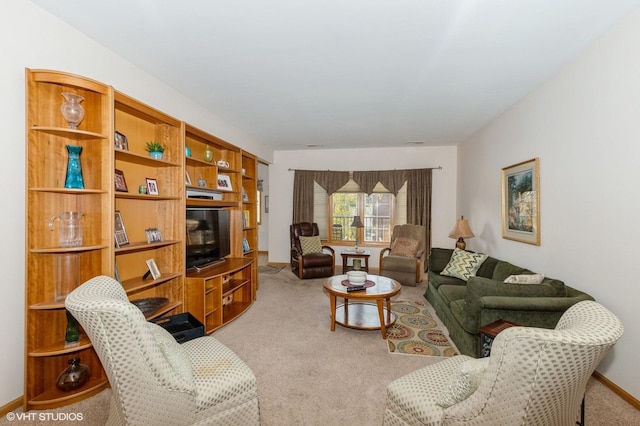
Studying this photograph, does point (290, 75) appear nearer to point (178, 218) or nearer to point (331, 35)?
point (331, 35)

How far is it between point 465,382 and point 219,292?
8.99ft

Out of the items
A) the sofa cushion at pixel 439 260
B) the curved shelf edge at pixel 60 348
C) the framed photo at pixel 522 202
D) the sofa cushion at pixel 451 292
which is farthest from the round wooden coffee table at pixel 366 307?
the curved shelf edge at pixel 60 348

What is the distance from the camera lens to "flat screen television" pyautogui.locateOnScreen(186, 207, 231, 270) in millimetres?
3338

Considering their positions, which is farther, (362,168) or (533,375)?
(362,168)

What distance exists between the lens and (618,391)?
7.04ft

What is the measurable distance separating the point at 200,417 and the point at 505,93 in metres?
4.13

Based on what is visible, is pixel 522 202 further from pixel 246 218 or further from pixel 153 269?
pixel 153 269

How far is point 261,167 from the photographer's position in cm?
813

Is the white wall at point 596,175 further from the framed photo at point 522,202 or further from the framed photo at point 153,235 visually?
the framed photo at point 153,235

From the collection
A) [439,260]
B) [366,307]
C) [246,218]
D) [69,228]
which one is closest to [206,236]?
[246,218]

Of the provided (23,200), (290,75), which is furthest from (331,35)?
(23,200)

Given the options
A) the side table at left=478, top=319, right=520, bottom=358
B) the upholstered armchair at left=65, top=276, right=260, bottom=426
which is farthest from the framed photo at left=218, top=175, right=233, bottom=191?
the side table at left=478, top=319, right=520, bottom=358

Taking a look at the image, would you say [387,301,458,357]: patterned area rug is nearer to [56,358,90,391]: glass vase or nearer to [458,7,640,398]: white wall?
[458,7,640,398]: white wall

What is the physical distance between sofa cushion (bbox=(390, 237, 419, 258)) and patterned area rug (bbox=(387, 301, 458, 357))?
150 centimetres
